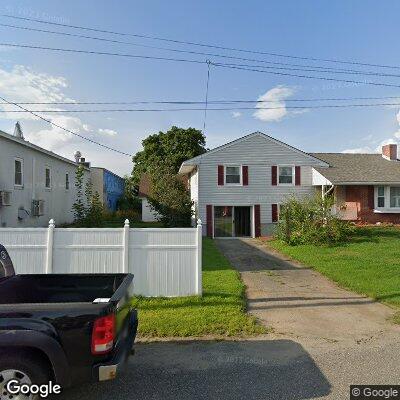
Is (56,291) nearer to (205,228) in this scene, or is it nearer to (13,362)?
(13,362)

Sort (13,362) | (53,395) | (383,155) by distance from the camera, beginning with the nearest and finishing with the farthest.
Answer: (13,362)
(53,395)
(383,155)

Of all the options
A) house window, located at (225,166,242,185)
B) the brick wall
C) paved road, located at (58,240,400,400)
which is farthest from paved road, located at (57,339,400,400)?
the brick wall

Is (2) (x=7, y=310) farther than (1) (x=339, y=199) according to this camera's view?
No

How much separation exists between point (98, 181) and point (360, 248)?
26604 mm

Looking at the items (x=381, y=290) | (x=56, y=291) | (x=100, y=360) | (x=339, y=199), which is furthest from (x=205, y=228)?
(x=100, y=360)

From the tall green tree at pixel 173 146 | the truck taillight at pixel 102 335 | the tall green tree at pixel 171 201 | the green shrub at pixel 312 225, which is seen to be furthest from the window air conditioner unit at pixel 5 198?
the tall green tree at pixel 173 146

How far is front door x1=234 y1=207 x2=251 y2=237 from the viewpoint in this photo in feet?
73.9

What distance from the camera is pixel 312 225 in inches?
667

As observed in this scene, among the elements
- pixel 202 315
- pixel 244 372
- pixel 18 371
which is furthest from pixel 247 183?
pixel 18 371

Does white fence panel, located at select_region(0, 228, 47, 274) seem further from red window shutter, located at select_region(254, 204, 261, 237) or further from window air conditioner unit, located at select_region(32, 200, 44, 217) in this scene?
red window shutter, located at select_region(254, 204, 261, 237)

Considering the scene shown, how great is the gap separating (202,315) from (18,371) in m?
3.68

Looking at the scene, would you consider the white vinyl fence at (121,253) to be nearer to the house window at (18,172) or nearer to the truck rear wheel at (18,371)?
the truck rear wheel at (18,371)

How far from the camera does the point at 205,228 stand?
2181 centimetres

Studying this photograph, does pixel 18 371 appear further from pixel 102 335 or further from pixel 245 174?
pixel 245 174
